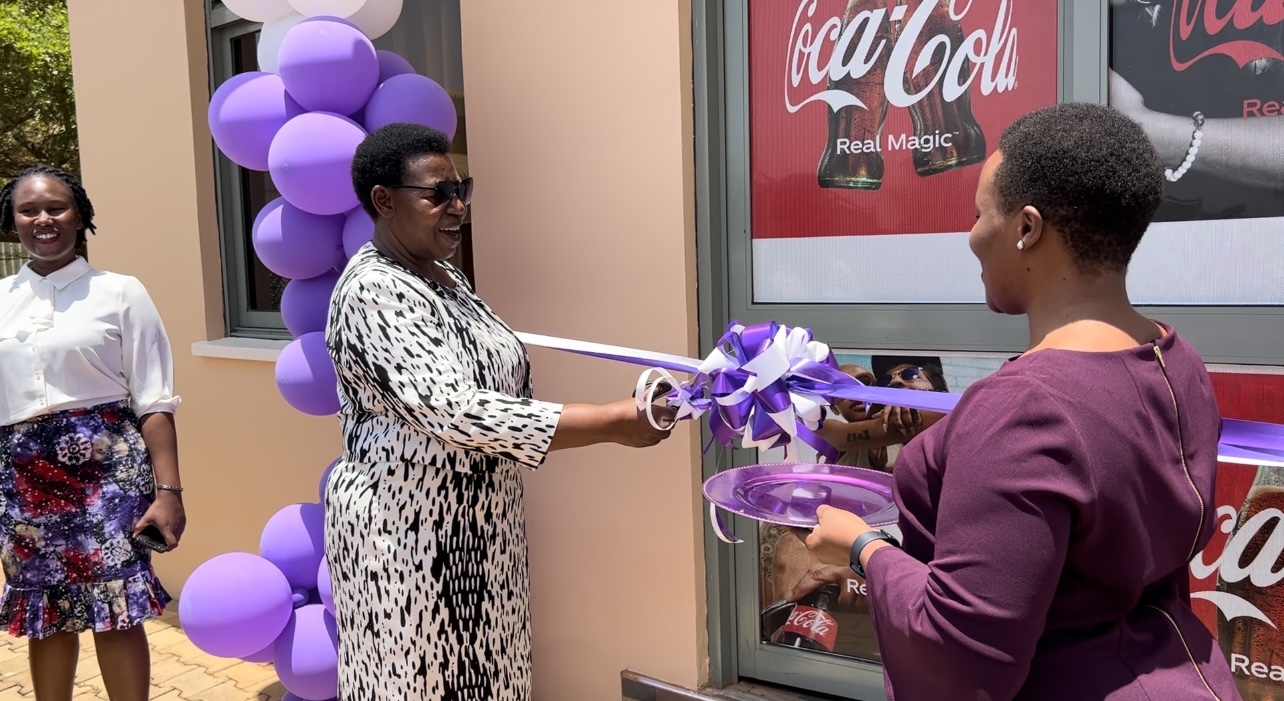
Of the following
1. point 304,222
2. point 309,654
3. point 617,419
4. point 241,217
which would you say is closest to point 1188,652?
point 617,419

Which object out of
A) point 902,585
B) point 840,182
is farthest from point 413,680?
point 840,182

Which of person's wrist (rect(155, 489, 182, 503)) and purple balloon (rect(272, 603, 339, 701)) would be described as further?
purple balloon (rect(272, 603, 339, 701))

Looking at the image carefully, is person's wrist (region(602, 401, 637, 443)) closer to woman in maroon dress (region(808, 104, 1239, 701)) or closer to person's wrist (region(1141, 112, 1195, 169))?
woman in maroon dress (region(808, 104, 1239, 701))

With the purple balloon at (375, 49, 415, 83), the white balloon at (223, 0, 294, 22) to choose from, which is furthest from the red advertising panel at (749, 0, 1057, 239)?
the white balloon at (223, 0, 294, 22)

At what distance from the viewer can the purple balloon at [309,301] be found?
10.9ft

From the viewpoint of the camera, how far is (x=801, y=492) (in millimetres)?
1753

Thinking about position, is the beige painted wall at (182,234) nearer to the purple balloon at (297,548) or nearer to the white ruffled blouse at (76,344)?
the purple balloon at (297,548)

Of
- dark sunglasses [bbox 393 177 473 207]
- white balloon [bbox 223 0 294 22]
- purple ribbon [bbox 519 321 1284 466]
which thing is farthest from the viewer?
white balloon [bbox 223 0 294 22]

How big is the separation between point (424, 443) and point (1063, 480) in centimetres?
137

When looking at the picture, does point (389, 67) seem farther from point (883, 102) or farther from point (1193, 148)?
point (1193, 148)

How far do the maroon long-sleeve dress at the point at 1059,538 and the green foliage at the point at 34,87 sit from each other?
14506mm

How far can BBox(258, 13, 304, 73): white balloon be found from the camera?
11.3 feet

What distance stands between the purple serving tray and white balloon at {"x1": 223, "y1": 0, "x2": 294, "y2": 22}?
2.58 meters

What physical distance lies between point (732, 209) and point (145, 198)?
3527 mm
